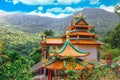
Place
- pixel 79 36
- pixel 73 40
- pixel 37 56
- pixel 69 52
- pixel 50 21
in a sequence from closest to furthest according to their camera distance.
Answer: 1. pixel 69 52
2. pixel 79 36
3. pixel 73 40
4. pixel 37 56
5. pixel 50 21

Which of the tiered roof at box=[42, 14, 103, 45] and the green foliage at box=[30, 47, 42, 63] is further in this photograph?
the green foliage at box=[30, 47, 42, 63]

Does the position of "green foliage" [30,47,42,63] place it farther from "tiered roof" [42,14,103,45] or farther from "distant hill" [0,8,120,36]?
"distant hill" [0,8,120,36]

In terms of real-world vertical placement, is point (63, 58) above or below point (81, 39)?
below

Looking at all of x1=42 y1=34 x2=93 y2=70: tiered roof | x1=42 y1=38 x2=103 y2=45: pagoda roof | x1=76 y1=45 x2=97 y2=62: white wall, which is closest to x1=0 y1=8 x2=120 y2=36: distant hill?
x1=76 y1=45 x2=97 y2=62: white wall

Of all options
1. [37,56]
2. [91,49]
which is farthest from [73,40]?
[37,56]

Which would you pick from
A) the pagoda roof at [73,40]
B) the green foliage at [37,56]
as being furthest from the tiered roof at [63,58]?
the green foliage at [37,56]

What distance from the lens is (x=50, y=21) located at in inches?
3359

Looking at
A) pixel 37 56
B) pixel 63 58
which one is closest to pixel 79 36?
pixel 63 58

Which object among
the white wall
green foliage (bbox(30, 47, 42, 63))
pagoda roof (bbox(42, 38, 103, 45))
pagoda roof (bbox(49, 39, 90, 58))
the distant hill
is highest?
the distant hill

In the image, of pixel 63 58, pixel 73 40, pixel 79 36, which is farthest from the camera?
pixel 73 40

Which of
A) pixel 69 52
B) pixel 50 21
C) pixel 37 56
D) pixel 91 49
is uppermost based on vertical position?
pixel 50 21

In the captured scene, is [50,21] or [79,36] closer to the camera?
[79,36]

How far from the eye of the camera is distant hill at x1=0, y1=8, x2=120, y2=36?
233ft

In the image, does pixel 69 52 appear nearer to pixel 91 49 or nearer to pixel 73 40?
pixel 73 40
